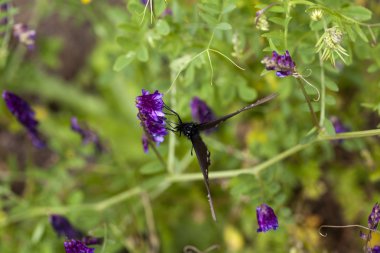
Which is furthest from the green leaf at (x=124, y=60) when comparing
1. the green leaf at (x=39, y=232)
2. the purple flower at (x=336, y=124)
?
the green leaf at (x=39, y=232)

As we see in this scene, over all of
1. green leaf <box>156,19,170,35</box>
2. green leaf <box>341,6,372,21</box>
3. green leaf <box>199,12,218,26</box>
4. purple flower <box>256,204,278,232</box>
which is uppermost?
green leaf <box>156,19,170,35</box>

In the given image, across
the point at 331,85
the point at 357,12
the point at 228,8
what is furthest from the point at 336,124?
the point at 228,8

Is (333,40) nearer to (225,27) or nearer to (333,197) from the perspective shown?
(225,27)

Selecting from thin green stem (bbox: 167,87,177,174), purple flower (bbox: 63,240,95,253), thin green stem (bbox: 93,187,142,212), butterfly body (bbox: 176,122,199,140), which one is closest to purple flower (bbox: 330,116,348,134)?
thin green stem (bbox: 167,87,177,174)

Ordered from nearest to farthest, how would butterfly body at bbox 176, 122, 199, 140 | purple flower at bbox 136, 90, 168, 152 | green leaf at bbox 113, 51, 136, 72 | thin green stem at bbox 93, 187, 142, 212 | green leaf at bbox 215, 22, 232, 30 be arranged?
1. purple flower at bbox 136, 90, 168, 152
2. butterfly body at bbox 176, 122, 199, 140
3. green leaf at bbox 215, 22, 232, 30
4. green leaf at bbox 113, 51, 136, 72
5. thin green stem at bbox 93, 187, 142, 212

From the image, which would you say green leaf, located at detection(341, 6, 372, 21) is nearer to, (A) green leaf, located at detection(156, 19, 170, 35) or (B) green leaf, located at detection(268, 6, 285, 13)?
(B) green leaf, located at detection(268, 6, 285, 13)

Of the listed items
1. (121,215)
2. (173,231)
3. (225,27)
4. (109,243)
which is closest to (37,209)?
(121,215)

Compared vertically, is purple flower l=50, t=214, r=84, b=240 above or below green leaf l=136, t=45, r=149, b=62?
below
